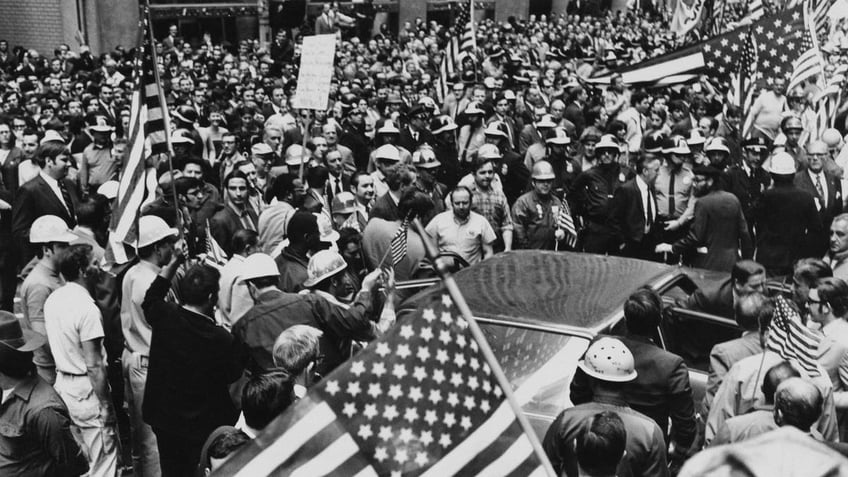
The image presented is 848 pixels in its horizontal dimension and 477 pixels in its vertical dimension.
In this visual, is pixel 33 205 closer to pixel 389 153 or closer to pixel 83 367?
pixel 389 153

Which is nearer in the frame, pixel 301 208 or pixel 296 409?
pixel 296 409

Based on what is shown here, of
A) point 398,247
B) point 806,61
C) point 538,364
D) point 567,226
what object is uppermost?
point 806,61

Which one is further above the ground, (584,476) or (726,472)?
(726,472)

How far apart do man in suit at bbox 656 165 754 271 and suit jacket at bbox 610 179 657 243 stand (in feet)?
2.35

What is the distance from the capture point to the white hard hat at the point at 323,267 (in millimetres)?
6750

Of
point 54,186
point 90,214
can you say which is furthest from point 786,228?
point 54,186

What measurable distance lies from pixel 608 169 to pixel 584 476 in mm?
6883

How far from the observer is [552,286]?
22.1ft

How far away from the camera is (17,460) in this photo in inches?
202

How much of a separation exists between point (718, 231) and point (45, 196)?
6.17 m

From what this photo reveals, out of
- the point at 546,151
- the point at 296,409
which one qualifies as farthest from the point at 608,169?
the point at 296,409

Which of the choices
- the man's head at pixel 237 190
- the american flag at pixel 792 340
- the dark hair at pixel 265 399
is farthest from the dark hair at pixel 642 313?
the man's head at pixel 237 190

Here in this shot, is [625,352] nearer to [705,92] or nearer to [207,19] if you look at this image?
[705,92]

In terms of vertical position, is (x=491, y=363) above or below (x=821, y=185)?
above
